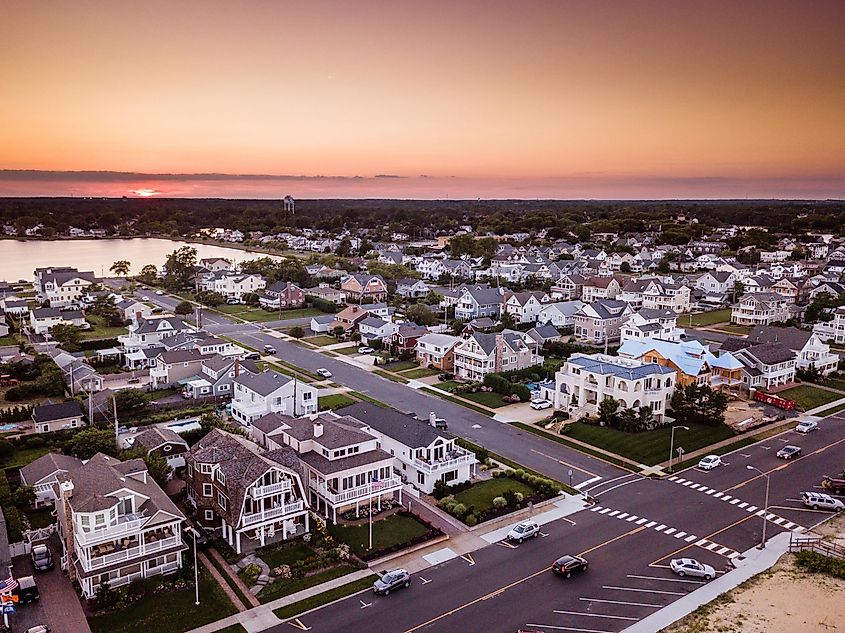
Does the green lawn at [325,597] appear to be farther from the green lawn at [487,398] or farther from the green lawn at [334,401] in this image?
the green lawn at [487,398]

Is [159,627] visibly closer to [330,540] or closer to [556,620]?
[330,540]

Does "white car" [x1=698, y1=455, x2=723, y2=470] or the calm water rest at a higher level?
the calm water

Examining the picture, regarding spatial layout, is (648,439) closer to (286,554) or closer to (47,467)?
(286,554)

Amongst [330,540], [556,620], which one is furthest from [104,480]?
[556,620]

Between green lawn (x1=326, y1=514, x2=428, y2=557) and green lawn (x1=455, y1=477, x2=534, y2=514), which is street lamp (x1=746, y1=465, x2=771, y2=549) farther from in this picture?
green lawn (x1=326, y1=514, x2=428, y2=557)

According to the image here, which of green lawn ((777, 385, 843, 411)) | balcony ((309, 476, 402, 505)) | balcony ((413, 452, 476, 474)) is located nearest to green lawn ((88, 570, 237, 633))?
balcony ((309, 476, 402, 505))

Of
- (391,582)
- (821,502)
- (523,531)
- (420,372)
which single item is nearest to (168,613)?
(391,582)
